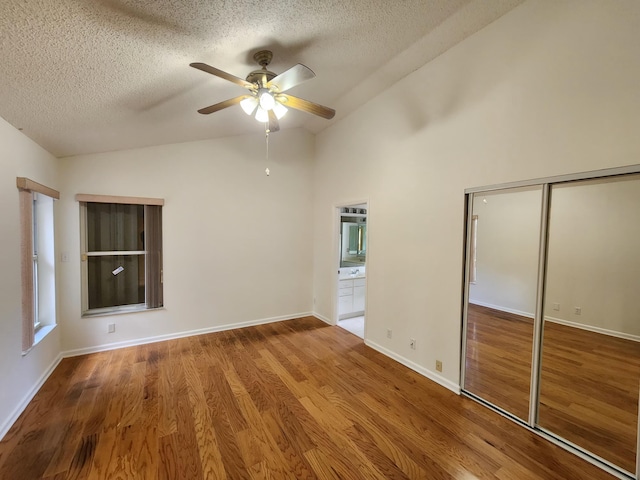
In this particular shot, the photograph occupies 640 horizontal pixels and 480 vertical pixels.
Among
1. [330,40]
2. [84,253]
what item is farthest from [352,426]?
[84,253]

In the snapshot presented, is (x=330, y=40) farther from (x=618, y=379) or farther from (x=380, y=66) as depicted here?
(x=618, y=379)

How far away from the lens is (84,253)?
3465mm

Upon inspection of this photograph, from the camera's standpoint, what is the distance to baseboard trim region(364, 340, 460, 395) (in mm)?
2679

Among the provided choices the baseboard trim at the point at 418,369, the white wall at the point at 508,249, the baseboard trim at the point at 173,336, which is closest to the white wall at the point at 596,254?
the white wall at the point at 508,249

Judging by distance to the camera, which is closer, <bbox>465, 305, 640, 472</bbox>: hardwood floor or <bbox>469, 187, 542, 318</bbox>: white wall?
<bbox>465, 305, 640, 472</bbox>: hardwood floor

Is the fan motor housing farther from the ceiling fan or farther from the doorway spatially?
the doorway

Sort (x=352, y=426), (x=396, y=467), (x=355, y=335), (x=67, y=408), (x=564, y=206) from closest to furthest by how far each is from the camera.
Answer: (x=396, y=467) < (x=564, y=206) < (x=352, y=426) < (x=67, y=408) < (x=355, y=335)

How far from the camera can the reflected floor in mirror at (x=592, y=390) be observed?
1825mm

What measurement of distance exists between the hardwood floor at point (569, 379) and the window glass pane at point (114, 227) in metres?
4.20

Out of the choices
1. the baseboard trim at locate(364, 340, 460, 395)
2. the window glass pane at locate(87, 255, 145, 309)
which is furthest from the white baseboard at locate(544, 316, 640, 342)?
the window glass pane at locate(87, 255, 145, 309)

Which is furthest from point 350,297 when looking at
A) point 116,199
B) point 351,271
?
point 116,199

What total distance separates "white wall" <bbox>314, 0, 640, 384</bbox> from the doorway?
680 millimetres

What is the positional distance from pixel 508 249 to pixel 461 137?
1.10m

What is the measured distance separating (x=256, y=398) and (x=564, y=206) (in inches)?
118
